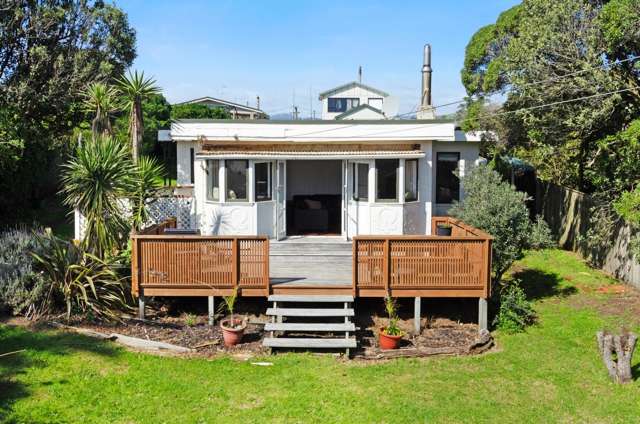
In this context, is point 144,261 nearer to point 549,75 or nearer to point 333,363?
point 333,363

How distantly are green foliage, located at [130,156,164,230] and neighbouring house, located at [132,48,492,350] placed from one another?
675 millimetres

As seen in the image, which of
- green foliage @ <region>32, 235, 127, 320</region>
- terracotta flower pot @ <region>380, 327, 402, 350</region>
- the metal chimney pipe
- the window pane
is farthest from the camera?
the metal chimney pipe

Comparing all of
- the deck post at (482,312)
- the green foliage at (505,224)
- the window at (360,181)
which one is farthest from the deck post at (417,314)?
the window at (360,181)

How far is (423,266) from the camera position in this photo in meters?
10.4

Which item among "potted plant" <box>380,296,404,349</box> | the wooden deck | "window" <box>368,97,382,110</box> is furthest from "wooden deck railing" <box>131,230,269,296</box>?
"window" <box>368,97,382,110</box>

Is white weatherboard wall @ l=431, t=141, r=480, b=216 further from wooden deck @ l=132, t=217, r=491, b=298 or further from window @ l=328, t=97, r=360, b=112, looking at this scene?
window @ l=328, t=97, r=360, b=112

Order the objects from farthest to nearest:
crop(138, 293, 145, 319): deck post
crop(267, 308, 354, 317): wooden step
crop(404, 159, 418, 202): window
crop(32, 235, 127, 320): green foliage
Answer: crop(404, 159, 418, 202): window
crop(138, 293, 145, 319): deck post
crop(32, 235, 127, 320): green foliage
crop(267, 308, 354, 317): wooden step

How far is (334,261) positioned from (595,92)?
280 inches

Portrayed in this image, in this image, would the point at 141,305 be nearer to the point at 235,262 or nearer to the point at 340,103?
the point at 235,262

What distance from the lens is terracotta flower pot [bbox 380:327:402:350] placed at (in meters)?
9.58

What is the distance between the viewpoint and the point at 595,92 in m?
13.4

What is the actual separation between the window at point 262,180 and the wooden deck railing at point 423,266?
4.60m

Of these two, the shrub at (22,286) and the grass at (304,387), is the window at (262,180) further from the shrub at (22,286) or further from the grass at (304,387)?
the grass at (304,387)

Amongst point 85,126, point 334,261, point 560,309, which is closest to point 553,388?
point 560,309
